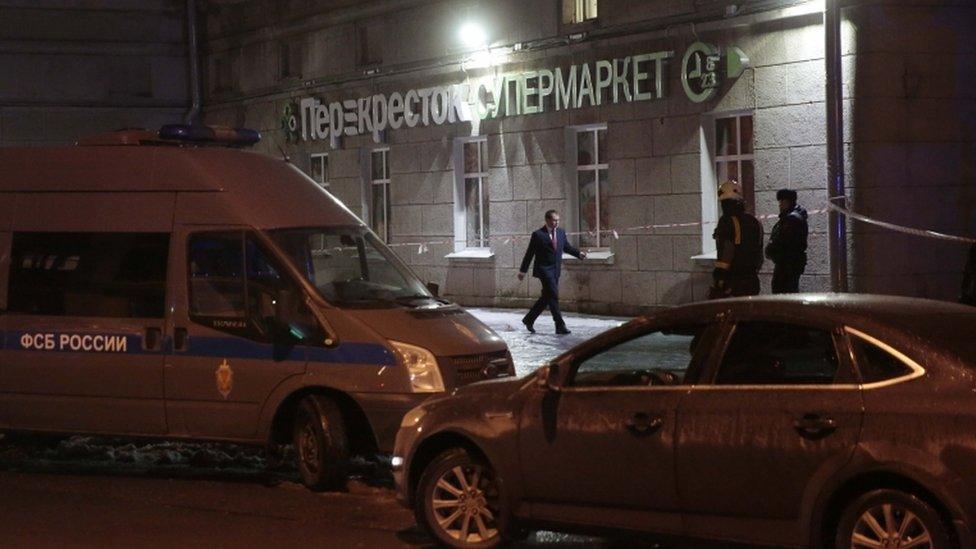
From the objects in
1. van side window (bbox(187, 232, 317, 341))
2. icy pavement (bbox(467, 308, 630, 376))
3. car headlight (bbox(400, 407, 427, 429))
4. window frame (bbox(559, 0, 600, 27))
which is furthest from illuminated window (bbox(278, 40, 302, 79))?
car headlight (bbox(400, 407, 427, 429))

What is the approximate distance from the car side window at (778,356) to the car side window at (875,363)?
113 mm

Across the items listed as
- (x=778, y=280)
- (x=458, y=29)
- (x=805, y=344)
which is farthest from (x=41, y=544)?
(x=458, y=29)

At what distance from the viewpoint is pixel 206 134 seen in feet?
37.2

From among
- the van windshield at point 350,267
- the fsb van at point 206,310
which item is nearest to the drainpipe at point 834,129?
the van windshield at point 350,267

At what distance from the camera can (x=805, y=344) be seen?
6.95 meters

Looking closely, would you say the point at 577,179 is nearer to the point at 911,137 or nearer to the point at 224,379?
the point at 911,137

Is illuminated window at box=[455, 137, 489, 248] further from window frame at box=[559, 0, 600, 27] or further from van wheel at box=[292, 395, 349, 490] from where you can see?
van wheel at box=[292, 395, 349, 490]

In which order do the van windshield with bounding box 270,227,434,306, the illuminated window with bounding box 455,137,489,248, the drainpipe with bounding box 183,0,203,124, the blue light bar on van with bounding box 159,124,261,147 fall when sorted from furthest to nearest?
the drainpipe with bounding box 183,0,203,124, the illuminated window with bounding box 455,137,489,248, the blue light bar on van with bounding box 159,124,261,147, the van windshield with bounding box 270,227,434,306

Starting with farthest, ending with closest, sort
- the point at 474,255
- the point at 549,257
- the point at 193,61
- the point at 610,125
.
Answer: the point at 193,61 → the point at 474,255 → the point at 610,125 → the point at 549,257

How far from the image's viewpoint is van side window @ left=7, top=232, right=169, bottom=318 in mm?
10617

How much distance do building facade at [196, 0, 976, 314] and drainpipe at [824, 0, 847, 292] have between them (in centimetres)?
91

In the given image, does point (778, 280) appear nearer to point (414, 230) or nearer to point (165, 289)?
point (165, 289)

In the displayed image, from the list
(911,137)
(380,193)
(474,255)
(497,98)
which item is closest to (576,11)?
(497,98)

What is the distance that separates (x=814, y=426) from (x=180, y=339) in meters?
5.16
